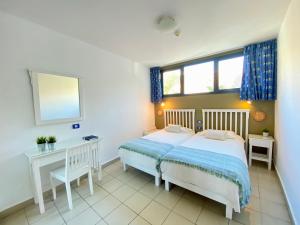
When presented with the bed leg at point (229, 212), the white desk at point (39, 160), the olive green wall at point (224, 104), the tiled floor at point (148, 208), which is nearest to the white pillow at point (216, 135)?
the olive green wall at point (224, 104)

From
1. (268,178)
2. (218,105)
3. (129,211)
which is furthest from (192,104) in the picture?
(129,211)

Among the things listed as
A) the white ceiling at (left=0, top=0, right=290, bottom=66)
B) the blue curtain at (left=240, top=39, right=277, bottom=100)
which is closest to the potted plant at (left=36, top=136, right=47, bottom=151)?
the white ceiling at (left=0, top=0, right=290, bottom=66)

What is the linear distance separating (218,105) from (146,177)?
2.42 metres

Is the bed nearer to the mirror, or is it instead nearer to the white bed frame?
the white bed frame

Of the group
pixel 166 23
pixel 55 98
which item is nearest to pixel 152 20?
pixel 166 23

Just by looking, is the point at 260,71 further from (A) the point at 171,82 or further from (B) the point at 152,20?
(B) the point at 152,20

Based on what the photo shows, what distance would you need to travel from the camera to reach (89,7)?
1643 mm

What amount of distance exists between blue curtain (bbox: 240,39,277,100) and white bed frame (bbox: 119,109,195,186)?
136cm

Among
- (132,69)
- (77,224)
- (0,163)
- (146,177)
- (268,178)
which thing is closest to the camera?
(77,224)

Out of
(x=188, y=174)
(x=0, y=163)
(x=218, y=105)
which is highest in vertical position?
(x=218, y=105)

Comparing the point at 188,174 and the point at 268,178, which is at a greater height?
the point at 188,174

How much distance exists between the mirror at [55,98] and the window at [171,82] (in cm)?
259

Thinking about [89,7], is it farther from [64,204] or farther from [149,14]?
[64,204]

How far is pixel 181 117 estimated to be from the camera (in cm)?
396
